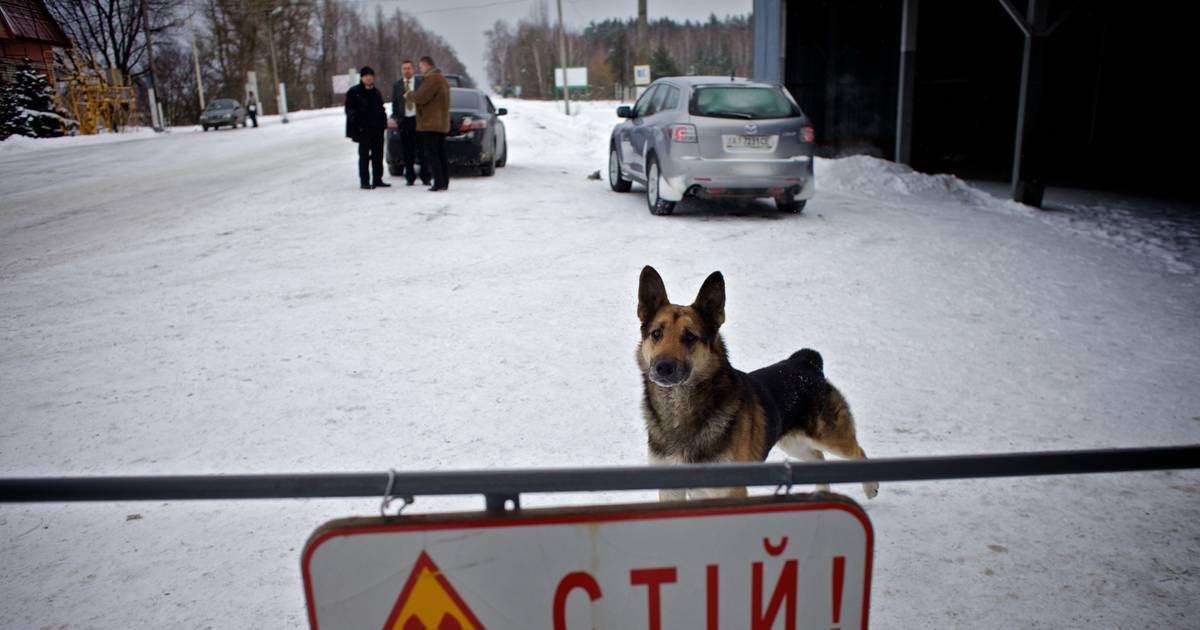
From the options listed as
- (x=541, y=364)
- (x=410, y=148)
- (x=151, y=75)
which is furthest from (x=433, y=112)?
(x=151, y=75)

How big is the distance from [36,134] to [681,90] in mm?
22974

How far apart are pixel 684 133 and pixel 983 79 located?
11242 mm

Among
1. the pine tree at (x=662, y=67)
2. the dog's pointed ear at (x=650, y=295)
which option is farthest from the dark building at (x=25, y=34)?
the pine tree at (x=662, y=67)

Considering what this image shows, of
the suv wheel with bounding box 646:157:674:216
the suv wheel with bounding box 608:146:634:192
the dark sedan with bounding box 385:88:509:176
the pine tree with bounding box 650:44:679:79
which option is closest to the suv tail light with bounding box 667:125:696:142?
the suv wheel with bounding box 646:157:674:216

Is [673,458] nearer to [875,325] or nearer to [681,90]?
[875,325]

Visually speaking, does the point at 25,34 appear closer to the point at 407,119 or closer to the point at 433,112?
the point at 407,119

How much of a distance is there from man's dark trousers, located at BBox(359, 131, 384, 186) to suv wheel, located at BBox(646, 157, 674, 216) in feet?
16.3

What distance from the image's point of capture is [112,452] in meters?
4.10

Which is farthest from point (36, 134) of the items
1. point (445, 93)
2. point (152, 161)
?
point (445, 93)

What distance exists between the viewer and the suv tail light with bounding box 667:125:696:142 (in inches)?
396

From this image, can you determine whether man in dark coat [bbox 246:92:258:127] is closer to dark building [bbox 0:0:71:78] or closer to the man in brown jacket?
dark building [bbox 0:0:71:78]

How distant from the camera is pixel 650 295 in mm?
3076

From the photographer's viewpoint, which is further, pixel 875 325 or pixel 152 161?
pixel 152 161

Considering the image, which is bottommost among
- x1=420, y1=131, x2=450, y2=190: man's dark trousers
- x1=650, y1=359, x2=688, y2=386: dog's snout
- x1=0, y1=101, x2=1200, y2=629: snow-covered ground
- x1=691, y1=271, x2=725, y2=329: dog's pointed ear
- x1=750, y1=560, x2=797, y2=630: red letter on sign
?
x1=0, y1=101, x2=1200, y2=629: snow-covered ground
